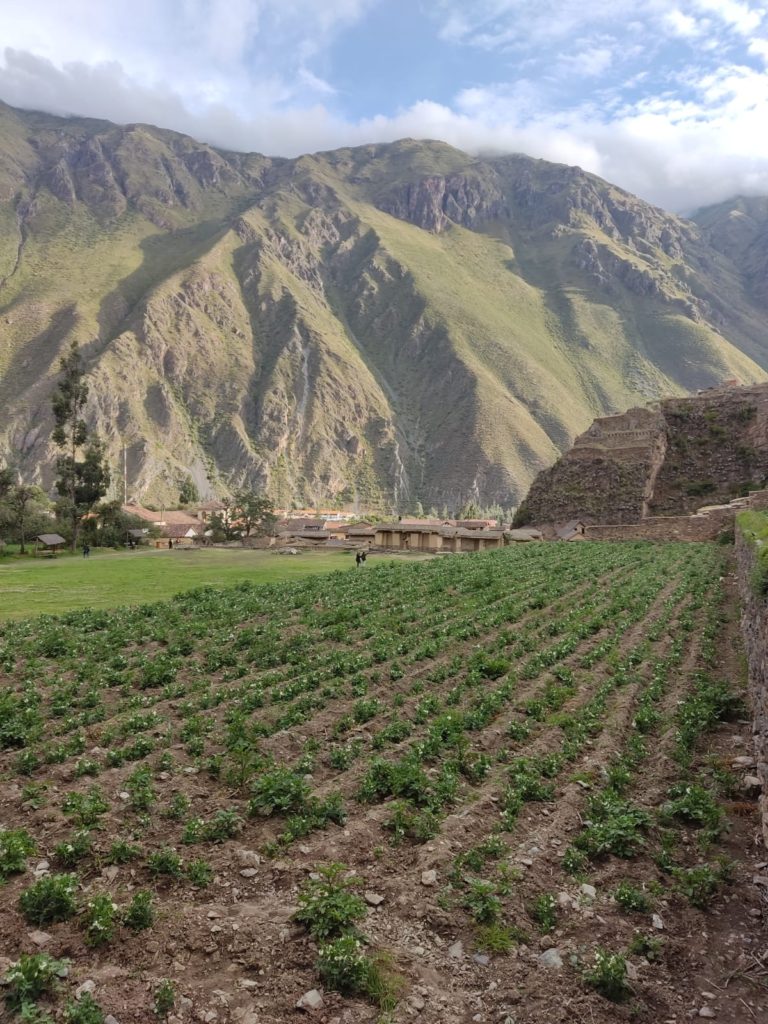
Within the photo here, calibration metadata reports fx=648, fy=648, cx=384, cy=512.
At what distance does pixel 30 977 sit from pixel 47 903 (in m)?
1.12

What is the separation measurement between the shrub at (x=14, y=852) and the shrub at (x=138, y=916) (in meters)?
1.60

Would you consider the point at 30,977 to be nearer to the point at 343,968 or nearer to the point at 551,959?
the point at 343,968

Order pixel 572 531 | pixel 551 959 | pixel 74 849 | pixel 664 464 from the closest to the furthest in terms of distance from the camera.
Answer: pixel 551 959 → pixel 74 849 → pixel 572 531 → pixel 664 464

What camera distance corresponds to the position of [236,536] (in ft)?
295

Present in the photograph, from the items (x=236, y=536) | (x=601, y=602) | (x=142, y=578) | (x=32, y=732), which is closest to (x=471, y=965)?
(x=32, y=732)

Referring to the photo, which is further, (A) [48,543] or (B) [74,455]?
Answer: (B) [74,455]

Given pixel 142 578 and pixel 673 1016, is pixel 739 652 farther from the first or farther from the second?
pixel 142 578

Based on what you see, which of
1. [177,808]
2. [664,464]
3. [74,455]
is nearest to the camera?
[177,808]

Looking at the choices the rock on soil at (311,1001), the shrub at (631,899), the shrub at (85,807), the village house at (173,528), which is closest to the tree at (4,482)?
the village house at (173,528)

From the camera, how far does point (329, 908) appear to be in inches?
260

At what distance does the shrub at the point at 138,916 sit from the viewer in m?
6.43

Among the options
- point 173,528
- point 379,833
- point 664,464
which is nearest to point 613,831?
point 379,833

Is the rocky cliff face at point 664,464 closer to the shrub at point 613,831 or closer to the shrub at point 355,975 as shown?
the shrub at point 613,831

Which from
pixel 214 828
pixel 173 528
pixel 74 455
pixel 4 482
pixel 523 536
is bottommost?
pixel 214 828
